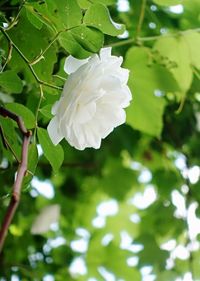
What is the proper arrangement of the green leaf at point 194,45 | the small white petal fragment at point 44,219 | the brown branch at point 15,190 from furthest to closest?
the small white petal fragment at point 44,219 < the green leaf at point 194,45 < the brown branch at point 15,190

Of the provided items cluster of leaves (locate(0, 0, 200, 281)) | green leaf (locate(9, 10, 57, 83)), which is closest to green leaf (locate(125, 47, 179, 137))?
cluster of leaves (locate(0, 0, 200, 281))

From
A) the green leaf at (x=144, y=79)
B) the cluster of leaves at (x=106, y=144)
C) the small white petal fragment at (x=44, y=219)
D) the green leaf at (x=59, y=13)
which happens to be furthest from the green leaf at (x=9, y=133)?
the small white petal fragment at (x=44, y=219)

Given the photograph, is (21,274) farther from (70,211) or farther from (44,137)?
(44,137)

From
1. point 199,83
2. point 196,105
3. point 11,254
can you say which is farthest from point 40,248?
point 199,83

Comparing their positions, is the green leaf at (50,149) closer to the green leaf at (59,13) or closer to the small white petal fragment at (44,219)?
the green leaf at (59,13)

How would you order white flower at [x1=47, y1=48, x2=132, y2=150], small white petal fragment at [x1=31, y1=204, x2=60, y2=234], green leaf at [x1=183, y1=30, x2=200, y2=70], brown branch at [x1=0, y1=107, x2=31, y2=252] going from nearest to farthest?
brown branch at [x1=0, y1=107, x2=31, y2=252], white flower at [x1=47, y1=48, x2=132, y2=150], green leaf at [x1=183, y1=30, x2=200, y2=70], small white petal fragment at [x1=31, y1=204, x2=60, y2=234]

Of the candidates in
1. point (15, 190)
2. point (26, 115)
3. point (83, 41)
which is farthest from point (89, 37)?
point (15, 190)

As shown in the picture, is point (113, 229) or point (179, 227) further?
point (113, 229)

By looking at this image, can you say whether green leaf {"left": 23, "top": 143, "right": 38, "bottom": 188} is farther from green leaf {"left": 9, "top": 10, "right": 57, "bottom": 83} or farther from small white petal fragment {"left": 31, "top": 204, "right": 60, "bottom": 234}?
small white petal fragment {"left": 31, "top": 204, "right": 60, "bottom": 234}
